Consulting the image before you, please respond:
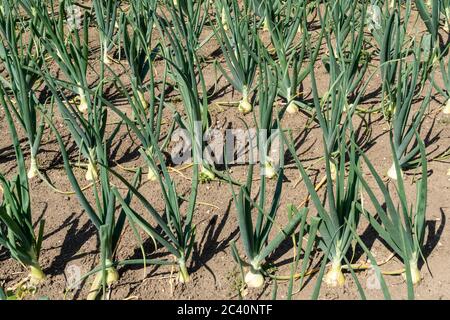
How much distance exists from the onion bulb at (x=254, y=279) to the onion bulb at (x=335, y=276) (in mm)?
197

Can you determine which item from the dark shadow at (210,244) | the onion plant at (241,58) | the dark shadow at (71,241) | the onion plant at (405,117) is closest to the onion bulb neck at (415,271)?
the onion plant at (405,117)

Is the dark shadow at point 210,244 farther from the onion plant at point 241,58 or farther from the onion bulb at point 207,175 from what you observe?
the onion plant at point 241,58

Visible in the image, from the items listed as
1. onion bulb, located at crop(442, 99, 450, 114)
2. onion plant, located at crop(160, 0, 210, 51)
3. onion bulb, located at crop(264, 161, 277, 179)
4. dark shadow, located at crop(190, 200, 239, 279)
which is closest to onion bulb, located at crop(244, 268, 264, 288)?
dark shadow, located at crop(190, 200, 239, 279)

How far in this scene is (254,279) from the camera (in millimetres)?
1805

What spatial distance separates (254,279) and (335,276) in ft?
0.78

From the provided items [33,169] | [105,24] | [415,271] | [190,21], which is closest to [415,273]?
[415,271]

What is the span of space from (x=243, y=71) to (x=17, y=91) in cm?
92

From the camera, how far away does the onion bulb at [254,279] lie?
1.80 m

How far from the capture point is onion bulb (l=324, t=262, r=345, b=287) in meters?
1.78

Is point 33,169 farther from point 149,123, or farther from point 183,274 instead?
point 183,274

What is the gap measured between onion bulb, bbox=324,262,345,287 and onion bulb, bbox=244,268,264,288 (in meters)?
0.20
